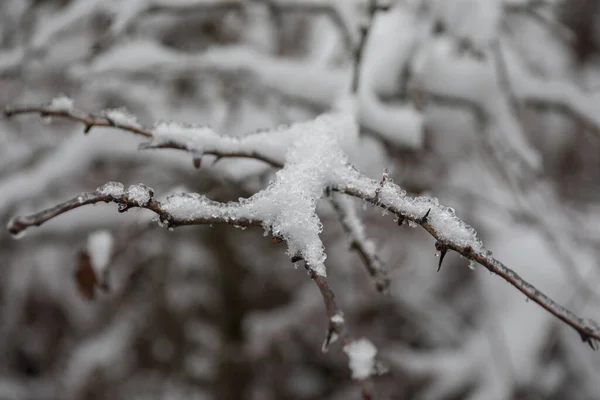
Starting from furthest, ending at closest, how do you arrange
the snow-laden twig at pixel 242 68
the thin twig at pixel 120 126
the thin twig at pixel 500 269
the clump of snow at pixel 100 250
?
the snow-laden twig at pixel 242 68
the clump of snow at pixel 100 250
the thin twig at pixel 120 126
the thin twig at pixel 500 269

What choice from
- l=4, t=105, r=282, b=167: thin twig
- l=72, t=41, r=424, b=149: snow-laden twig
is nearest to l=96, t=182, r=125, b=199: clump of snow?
l=4, t=105, r=282, b=167: thin twig

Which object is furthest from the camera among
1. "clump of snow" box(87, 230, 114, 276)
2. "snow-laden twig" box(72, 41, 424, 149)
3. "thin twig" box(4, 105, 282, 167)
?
"snow-laden twig" box(72, 41, 424, 149)

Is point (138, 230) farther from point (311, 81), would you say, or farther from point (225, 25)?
point (225, 25)

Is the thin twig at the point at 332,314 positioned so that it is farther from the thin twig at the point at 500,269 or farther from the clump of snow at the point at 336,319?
the thin twig at the point at 500,269

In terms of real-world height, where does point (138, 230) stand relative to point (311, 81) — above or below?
below

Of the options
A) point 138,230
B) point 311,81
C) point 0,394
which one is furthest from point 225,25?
point 0,394

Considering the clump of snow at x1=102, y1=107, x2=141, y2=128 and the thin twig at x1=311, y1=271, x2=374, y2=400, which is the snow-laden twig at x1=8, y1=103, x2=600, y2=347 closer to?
the thin twig at x1=311, y1=271, x2=374, y2=400

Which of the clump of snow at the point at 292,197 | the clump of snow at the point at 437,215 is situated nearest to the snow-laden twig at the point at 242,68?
the clump of snow at the point at 292,197
